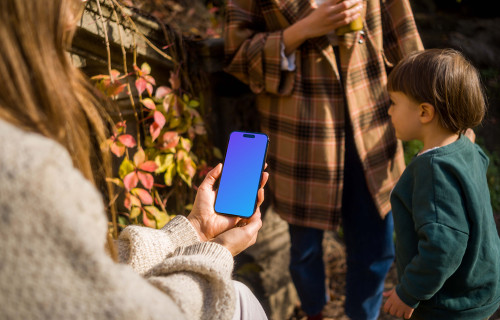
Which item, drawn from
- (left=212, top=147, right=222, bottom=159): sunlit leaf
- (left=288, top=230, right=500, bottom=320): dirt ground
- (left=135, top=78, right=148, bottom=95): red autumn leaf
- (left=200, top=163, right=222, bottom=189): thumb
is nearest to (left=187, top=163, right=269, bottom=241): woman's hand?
(left=200, top=163, right=222, bottom=189): thumb

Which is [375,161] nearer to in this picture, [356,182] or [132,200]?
[356,182]

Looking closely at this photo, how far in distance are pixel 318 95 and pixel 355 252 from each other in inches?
33.5

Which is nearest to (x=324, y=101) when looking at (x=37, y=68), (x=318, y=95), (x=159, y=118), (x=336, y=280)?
(x=318, y=95)

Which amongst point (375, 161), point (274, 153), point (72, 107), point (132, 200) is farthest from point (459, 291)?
point (72, 107)

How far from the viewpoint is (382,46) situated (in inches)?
76.8

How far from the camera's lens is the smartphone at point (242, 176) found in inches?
55.1

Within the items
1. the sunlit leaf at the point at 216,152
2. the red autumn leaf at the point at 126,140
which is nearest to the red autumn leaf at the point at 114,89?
the red autumn leaf at the point at 126,140

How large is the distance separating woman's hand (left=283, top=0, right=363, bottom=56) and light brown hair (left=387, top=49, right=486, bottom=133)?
0.34m

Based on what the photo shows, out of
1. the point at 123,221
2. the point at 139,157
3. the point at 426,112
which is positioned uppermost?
the point at 426,112

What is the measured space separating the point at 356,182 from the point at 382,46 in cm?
67

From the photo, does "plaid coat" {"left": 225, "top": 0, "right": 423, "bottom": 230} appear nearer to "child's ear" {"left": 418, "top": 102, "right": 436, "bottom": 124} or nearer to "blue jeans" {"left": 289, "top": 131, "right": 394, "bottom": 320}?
"blue jeans" {"left": 289, "top": 131, "right": 394, "bottom": 320}

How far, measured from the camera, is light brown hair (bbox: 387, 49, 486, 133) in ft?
4.87

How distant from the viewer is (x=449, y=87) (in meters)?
1.48

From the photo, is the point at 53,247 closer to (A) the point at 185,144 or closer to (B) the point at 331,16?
(A) the point at 185,144
